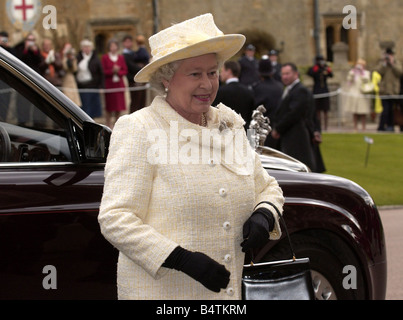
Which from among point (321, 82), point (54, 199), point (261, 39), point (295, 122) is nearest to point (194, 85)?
point (54, 199)

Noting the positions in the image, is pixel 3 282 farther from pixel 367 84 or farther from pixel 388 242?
pixel 367 84

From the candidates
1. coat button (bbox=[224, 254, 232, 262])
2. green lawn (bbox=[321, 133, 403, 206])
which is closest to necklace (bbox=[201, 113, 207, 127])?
coat button (bbox=[224, 254, 232, 262])

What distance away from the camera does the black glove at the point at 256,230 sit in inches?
133

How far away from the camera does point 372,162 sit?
15.2 meters

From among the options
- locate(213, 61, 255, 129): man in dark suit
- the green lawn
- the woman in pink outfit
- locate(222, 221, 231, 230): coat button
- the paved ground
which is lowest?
the green lawn

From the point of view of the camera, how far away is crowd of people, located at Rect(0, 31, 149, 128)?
57.3ft

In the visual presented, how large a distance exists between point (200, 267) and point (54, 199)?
1.14 metres

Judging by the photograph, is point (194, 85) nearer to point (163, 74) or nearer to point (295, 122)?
point (163, 74)

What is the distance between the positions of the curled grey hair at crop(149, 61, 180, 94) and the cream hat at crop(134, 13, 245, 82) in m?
0.02

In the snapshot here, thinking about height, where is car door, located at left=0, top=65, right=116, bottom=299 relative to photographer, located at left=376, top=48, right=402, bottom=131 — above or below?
above


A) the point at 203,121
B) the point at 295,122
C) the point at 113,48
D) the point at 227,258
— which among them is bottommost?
the point at 295,122

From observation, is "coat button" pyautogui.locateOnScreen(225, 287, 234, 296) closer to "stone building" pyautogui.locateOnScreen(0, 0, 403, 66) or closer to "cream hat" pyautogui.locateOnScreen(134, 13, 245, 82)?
"cream hat" pyautogui.locateOnScreen(134, 13, 245, 82)

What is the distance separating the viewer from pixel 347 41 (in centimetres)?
4378
